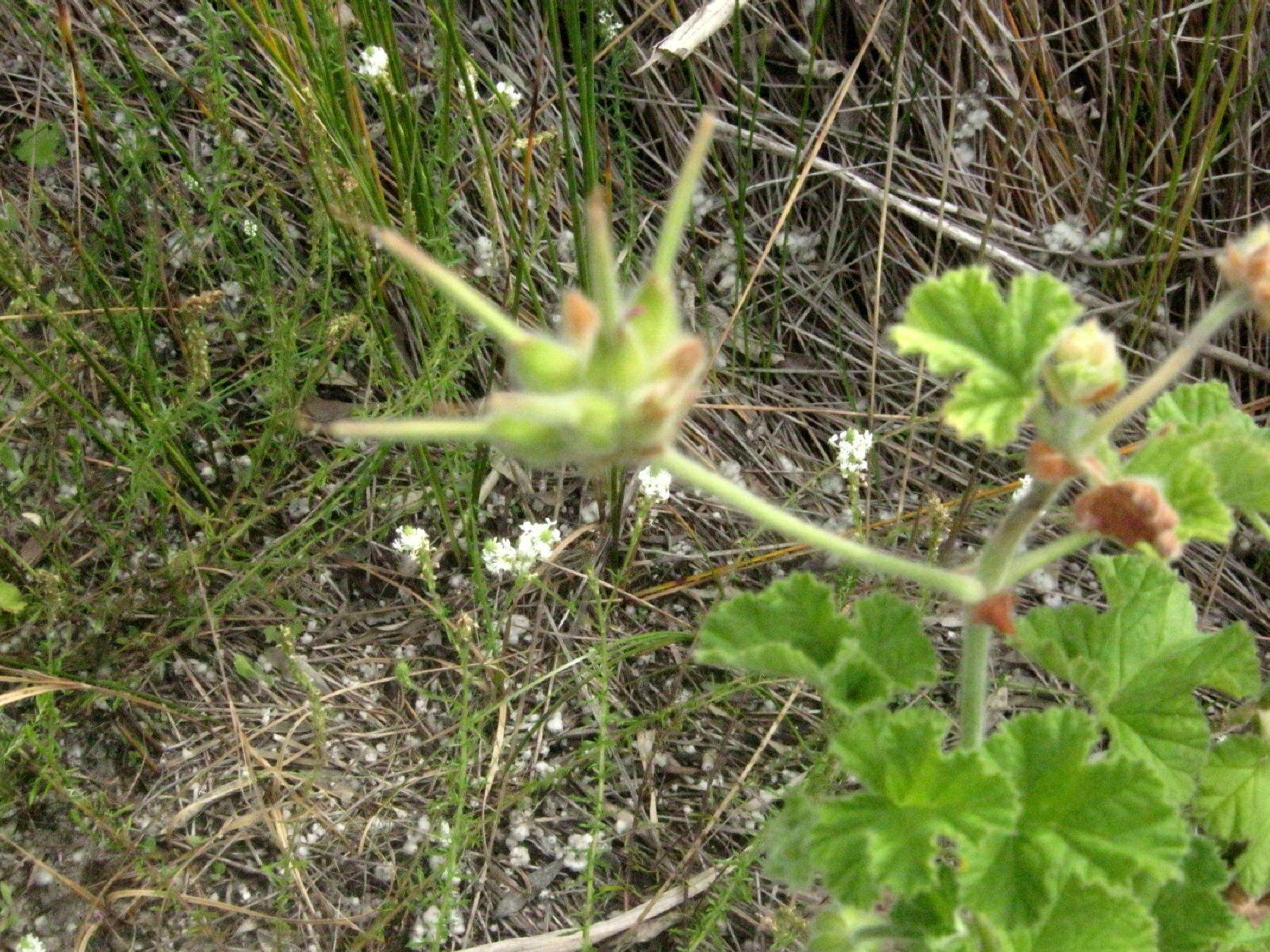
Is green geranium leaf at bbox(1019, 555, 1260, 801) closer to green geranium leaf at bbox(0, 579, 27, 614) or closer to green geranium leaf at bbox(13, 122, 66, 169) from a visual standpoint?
green geranium leaf at bbox(0, 579, 27, 614)

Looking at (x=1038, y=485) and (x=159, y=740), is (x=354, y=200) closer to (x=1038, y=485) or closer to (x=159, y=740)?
(x=159, y=740)

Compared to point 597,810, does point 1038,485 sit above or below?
above

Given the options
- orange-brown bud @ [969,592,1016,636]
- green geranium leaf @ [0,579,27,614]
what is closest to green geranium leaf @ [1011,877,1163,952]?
orange-brown bud @ [969,592,1016,636]

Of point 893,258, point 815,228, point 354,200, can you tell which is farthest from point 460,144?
point 893,258

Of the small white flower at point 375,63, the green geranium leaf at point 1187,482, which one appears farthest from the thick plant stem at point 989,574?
the small white flower at point 375,63

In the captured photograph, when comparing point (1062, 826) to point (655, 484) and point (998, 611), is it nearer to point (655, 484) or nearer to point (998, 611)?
point (998, 611)

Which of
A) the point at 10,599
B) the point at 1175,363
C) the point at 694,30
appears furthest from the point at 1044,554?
the point at 10,599

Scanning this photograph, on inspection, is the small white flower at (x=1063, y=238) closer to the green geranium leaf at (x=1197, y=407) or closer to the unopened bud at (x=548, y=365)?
the green geranium leaf at (x=1197, y=407)
